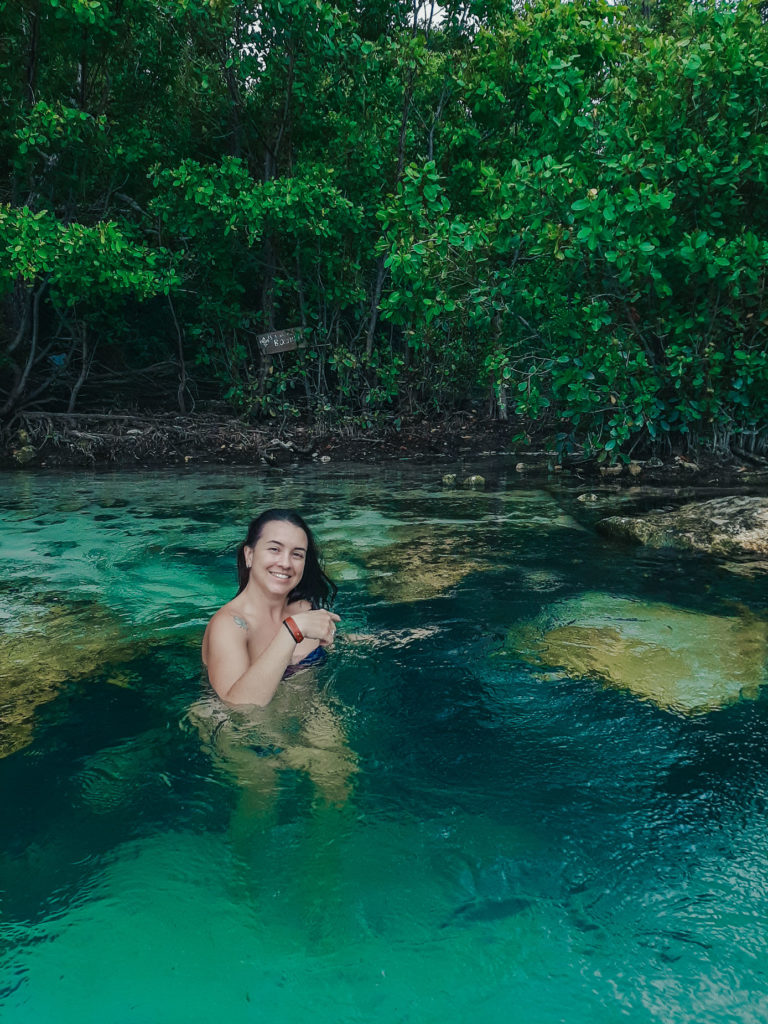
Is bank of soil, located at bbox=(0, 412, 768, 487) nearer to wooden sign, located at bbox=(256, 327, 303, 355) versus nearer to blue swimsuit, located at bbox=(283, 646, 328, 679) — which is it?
wooden sign, located at bbox=(256, 327, 303, 355)

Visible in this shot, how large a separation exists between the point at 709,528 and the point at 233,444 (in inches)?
279

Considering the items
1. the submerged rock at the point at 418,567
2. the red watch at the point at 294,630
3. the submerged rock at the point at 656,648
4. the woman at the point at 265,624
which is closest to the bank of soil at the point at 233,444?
the submerged rock at the point at 418,567

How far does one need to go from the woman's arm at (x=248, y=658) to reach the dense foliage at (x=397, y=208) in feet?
16.0

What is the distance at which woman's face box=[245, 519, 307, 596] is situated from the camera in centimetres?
362

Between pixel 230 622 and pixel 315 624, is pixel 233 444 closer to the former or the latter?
pixel 230 622

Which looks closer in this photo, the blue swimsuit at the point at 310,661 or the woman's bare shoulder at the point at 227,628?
the woman's bare shoulder at the point at 227,628

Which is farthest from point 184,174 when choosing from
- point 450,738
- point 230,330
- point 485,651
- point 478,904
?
point 478,904

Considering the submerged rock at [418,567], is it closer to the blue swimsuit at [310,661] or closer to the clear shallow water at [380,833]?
the clear shallow water at [380,833]

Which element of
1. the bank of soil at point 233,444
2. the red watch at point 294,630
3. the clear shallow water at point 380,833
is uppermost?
the bank of soil at point 233,444

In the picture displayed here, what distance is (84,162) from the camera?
1041 cm

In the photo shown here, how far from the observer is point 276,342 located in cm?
1139

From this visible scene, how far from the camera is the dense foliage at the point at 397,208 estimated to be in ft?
24.0

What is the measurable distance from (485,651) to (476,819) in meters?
1.53

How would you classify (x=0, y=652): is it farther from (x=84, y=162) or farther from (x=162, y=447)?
(x=84, y=162)
